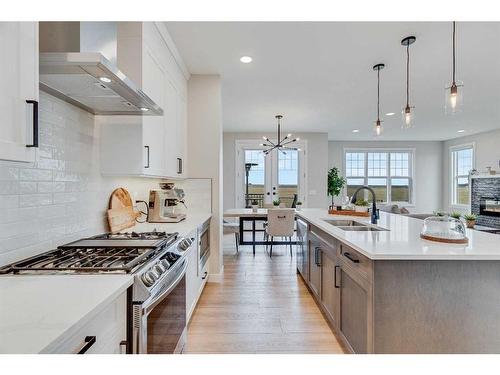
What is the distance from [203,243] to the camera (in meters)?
3.15

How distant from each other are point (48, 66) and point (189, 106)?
8.01 ft

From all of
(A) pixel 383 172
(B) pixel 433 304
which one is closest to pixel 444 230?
(B) pixel 433 304

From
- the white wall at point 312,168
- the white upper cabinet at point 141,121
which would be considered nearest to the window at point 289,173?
the white wall at point 312,168

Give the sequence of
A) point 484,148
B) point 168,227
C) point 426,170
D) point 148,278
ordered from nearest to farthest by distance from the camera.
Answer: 1. point 148,278
2. point 168,227
3. point 484,148
4. point 426,170

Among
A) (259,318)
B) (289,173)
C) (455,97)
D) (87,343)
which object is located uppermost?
(455,97)

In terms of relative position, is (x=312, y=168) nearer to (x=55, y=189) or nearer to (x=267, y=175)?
(x=267, y=175)

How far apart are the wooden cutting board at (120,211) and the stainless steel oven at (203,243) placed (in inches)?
27.3

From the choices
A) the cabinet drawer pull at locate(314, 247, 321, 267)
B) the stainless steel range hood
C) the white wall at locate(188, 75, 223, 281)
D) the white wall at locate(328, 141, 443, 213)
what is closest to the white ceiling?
the white wall at locate(188, 75, 223, 281)

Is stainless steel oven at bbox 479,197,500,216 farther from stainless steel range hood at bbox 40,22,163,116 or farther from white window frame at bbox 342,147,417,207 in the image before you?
stainless steel range hood at bbox 40,22,163,116

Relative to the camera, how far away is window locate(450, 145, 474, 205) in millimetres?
8398

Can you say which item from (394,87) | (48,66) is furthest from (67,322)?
(394,87)

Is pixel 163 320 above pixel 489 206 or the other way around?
the other way around

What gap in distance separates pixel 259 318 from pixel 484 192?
7.49 metres

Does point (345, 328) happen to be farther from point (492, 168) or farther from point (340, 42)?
point (492, 168)
